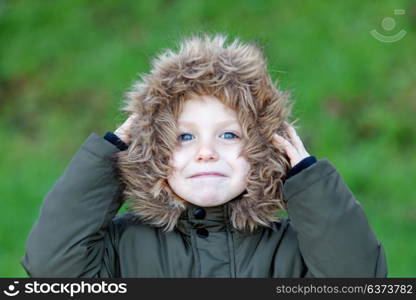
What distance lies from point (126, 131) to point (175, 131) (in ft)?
0.62

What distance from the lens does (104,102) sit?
7.03 meters

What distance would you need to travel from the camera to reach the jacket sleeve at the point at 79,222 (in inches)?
98.8

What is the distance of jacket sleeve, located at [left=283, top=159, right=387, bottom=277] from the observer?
2457 millimetres

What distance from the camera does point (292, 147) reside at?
264 centimetres

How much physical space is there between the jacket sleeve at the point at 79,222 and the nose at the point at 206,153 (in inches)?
10.7

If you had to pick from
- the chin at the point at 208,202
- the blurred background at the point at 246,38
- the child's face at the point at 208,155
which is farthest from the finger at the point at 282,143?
the blurred background at the point at 246,38

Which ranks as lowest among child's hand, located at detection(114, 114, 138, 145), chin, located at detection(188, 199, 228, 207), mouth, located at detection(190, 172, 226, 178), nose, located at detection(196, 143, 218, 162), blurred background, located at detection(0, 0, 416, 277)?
chin, located at detection(188, 199, 228, 207)

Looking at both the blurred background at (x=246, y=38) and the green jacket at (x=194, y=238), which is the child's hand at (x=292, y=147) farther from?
the blurred background at (x=246, y=38)

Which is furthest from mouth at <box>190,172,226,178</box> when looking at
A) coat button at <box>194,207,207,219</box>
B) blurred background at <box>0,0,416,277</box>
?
blurred background at <box>0,0,416,277</box>

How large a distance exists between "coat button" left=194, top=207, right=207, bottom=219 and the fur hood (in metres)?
0.04

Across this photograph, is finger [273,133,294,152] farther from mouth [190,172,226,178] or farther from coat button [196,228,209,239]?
coat button [196,228,209,239]

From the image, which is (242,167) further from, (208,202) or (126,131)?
(126,131)

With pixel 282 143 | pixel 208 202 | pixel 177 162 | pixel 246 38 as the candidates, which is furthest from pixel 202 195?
pixel 246 38

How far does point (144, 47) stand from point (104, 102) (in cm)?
62
